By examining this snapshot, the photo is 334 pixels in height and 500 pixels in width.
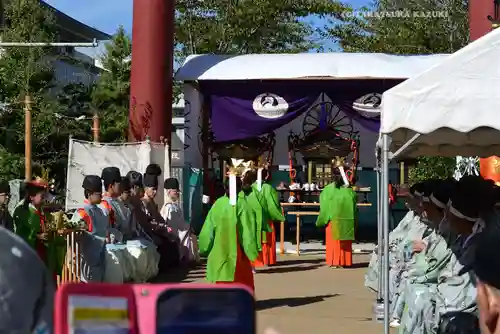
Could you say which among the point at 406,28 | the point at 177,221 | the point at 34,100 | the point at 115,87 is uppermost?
the point at 406,28

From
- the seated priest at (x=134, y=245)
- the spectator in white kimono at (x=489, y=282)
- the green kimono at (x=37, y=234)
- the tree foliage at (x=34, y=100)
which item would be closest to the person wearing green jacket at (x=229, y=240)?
the green kimono at (x=37, y=234)

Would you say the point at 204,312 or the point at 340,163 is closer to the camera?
the point at 204,312

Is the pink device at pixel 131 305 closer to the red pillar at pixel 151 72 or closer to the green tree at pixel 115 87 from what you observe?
the red pillar at pixel 151 72

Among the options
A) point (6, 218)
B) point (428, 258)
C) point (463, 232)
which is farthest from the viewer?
point (6, 218)

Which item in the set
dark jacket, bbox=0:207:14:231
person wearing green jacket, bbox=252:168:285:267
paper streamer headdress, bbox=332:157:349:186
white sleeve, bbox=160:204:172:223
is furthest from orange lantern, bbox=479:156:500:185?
paper streamer headdress, bbox=332:157:349:186

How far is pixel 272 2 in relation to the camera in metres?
23.4

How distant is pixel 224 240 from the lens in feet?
26.3

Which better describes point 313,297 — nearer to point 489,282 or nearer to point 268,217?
point 268,217

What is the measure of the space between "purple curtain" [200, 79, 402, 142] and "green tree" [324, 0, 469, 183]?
6543mm

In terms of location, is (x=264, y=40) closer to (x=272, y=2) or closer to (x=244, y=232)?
(x=272, y=2)

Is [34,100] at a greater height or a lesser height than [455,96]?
greater

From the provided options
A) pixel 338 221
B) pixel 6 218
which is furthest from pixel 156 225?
pixel 6 218

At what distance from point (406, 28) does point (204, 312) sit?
22379 mm

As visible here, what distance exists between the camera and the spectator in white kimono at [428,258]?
5734 millimetres
